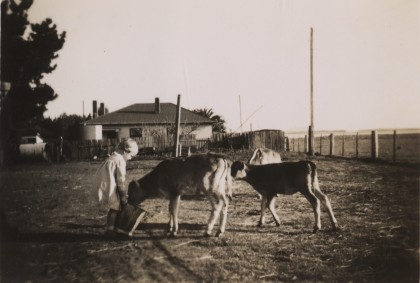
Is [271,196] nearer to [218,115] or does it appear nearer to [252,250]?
[252,250]

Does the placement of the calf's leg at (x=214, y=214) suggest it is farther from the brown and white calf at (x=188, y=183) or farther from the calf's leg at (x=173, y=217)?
the calf's leg at (x=173, y=217)

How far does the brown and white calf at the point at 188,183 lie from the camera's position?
23.6 feet

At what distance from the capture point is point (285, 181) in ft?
25.7

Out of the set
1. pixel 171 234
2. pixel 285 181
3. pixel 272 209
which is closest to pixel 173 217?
pixel 171 234

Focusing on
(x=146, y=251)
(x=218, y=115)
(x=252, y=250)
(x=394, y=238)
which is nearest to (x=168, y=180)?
(x=146, y=251)

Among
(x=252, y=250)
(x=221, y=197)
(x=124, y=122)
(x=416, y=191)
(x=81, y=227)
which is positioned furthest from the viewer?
(x=124, y=122)

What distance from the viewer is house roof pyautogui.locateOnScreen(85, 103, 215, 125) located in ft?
126

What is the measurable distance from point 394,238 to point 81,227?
5.98m

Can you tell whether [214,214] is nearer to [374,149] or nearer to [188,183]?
[188,183]

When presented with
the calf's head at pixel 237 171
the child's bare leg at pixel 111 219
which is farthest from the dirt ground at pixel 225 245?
the calf's head at pixel 237 171

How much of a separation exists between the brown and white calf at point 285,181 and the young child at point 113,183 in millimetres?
2457

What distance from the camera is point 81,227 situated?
781 centimetres

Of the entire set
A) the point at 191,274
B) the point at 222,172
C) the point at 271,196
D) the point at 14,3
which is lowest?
the point at 191,274

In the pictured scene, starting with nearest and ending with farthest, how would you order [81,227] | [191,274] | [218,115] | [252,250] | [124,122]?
[191,274], [252,250], [81,227], [124,122], [218,115]
